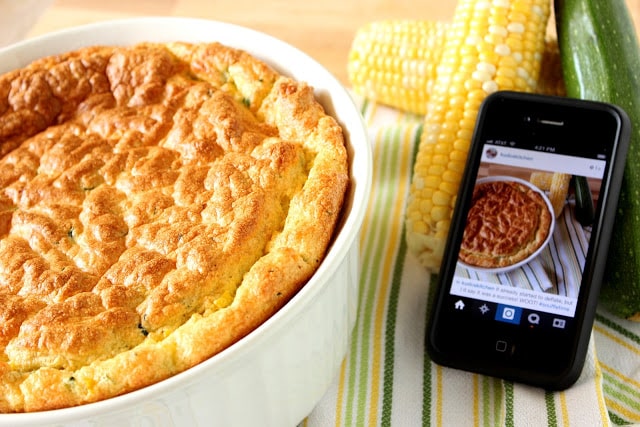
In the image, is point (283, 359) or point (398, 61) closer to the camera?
point (283, 359)

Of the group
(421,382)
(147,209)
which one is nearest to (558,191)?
(421,382)

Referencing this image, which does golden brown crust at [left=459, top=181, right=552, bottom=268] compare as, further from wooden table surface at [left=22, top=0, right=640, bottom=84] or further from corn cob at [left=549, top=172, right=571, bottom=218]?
wooden table surface at [left=22, top=0, right=640, bottom=84]

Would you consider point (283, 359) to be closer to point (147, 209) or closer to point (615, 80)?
point (147, 209)

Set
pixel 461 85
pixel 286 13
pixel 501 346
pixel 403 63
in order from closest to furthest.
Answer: pixel 501 346 < pixel 461 85 < pixel 403 63 < pixel 286 13

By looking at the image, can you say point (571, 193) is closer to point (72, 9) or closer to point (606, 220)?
point (606, 220)

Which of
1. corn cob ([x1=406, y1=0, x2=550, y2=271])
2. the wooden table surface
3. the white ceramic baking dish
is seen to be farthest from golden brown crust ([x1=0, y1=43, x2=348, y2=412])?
the wooden table surface

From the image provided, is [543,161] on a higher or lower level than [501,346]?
higher

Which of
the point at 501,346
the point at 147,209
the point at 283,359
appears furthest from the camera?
the point at 501,346
